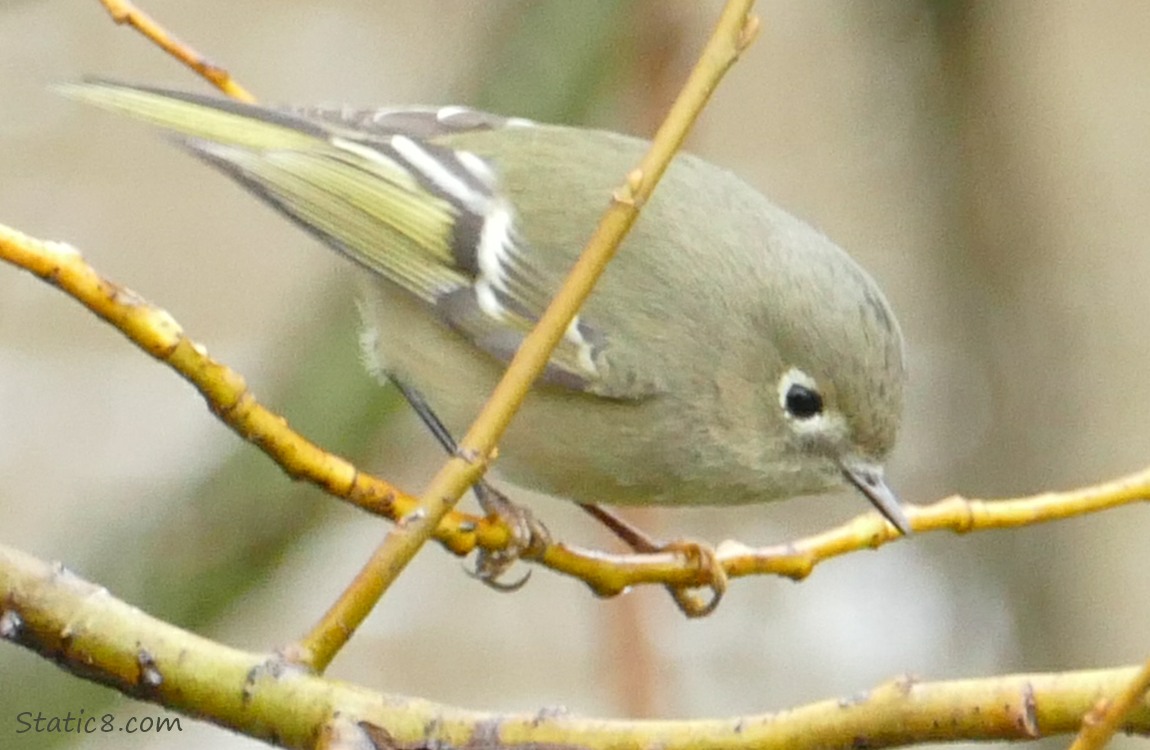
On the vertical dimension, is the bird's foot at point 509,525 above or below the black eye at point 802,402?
below

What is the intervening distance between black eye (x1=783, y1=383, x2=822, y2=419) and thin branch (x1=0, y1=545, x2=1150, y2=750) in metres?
0.55

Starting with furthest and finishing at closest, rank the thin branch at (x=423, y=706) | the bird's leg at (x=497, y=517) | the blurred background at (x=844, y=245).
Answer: the blurred background at (x=844, y=245), the bird's leg at (x=497, y=517), the thin branch at (x=423, y=706)

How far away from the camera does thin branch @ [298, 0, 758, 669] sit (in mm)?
704

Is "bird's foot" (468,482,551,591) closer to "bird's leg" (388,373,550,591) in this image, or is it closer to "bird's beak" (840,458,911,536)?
"bird's leg" (388,373,550,591)

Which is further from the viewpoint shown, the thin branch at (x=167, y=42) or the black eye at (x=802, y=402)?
the black eye at (x=802, y=402)

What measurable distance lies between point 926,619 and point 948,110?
1024 mm

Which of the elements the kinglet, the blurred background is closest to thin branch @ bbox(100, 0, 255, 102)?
the kinglet

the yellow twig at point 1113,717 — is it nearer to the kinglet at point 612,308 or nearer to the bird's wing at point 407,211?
the kinglet at point 612,308

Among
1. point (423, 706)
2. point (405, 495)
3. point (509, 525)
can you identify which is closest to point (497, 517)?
point (509, 525)

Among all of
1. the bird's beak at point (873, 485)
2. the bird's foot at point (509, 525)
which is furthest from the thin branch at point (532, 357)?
the bird's beak at point (873, 485)

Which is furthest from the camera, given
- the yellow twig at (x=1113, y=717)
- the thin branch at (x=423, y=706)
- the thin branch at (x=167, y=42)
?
the thin branch at (x=167, y=42)

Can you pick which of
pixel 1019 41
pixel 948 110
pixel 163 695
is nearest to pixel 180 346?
pixel 163 695

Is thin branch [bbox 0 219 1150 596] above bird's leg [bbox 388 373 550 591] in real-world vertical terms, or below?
above

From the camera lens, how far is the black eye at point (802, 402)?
1.30 metres
